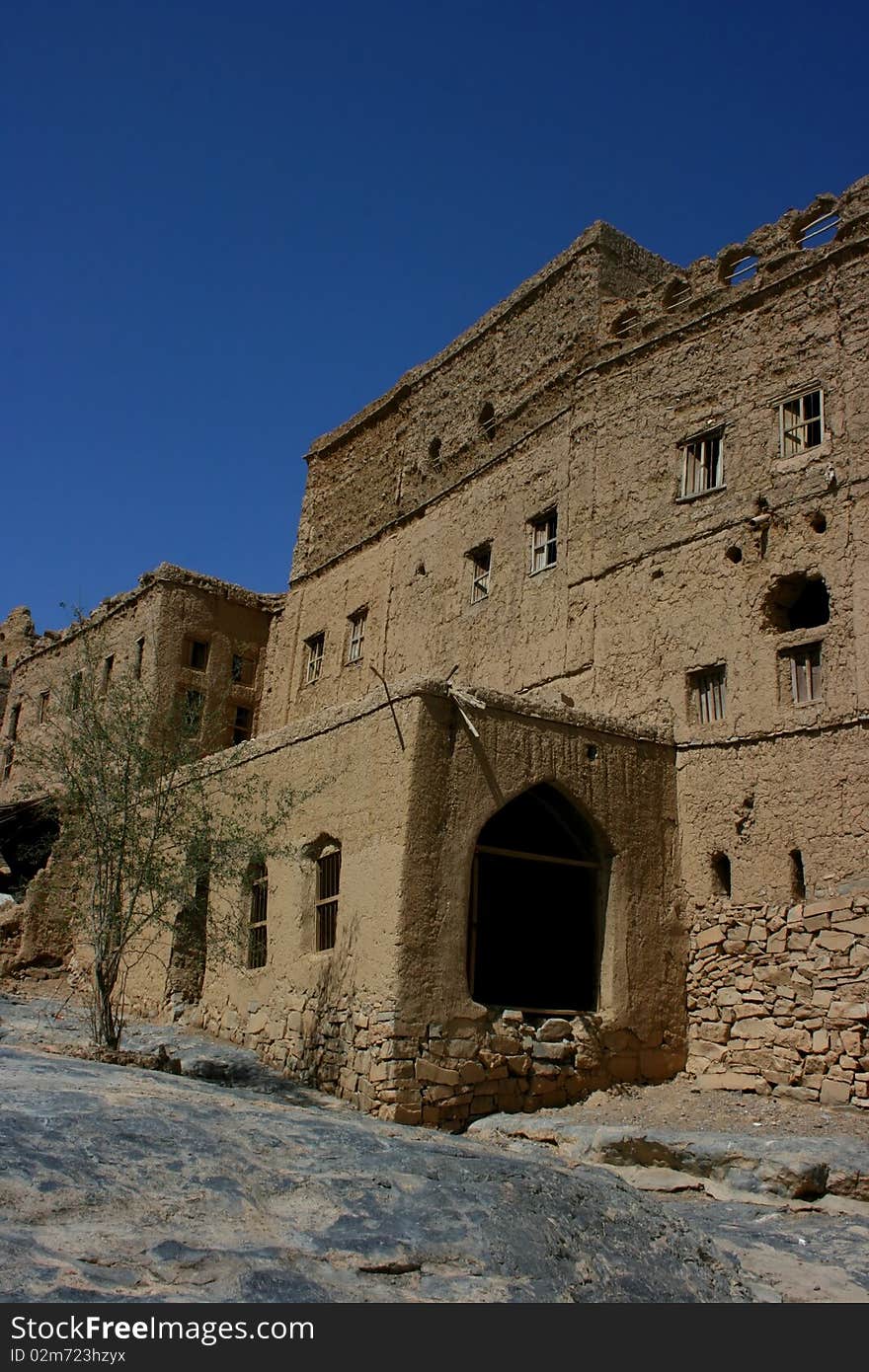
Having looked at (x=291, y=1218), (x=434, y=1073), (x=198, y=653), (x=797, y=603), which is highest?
(x=198, y=653)

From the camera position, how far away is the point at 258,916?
52.1ft

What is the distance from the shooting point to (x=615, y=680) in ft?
54.7

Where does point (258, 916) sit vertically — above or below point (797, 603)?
below

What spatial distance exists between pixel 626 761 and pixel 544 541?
18.0ft

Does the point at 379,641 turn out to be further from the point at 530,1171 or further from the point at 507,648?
the point at 530,1171

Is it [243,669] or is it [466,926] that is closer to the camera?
[466,926]

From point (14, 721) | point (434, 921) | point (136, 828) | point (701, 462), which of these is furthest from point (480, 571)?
point (14, 721)

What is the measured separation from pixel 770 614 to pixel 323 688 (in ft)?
36.3

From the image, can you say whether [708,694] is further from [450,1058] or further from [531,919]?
[450,1058]

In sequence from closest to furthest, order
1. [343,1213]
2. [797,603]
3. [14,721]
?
1. [343,1213]
2. [797,603]
3. [14,721]

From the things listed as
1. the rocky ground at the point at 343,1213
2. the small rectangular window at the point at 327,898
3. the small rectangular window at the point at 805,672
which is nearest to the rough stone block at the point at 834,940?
the small rectangular window at the point at 805,672

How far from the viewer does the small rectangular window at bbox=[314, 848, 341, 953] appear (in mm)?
14219
